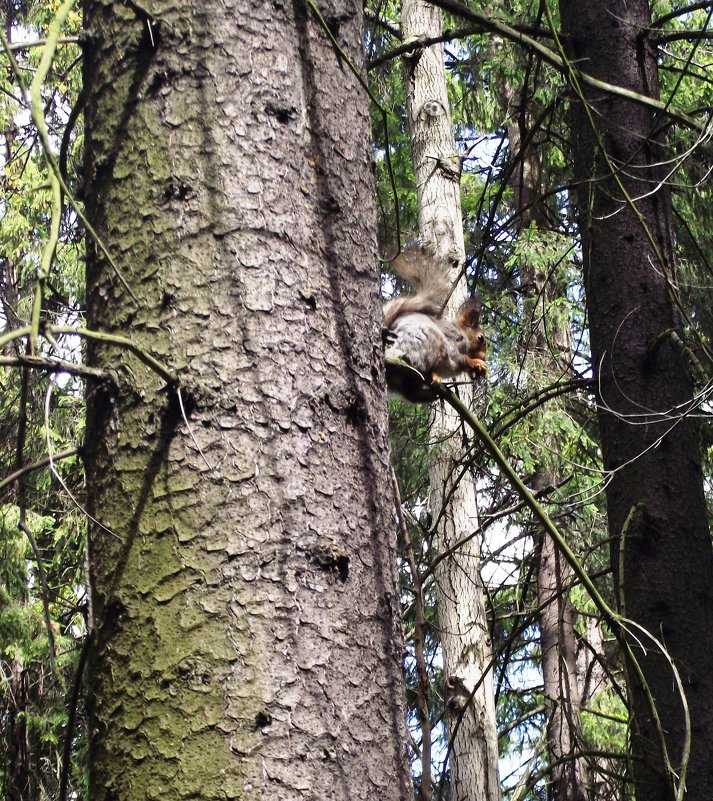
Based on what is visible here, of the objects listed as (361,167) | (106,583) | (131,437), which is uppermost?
(361,167)

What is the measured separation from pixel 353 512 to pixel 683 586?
81.4 inches

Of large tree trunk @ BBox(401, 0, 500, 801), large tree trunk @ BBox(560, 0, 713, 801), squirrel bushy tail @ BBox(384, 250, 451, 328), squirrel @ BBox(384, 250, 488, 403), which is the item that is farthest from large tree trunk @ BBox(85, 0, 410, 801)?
large tree trunk @ BBox(401, 0, 500, 801)

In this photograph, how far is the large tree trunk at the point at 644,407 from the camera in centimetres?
294

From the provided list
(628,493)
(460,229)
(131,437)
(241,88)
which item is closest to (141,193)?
(241,88)

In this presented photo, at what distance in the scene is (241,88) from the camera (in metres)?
1.41

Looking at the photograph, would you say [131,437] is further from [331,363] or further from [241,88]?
[241,88]

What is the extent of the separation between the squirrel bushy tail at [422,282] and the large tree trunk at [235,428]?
3.45m

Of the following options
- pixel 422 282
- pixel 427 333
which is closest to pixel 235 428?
pixel 427 333

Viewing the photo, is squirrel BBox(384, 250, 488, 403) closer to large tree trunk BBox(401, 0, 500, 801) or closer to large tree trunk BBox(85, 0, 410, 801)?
large tree trunk BBox(401, 0, 500, 801)

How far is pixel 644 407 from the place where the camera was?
3186mm

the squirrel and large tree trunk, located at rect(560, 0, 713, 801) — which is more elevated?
the squirrel

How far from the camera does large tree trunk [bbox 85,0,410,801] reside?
3.86 ft

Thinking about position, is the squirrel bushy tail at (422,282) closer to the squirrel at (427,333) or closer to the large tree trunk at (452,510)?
the squirrel at (427,333)

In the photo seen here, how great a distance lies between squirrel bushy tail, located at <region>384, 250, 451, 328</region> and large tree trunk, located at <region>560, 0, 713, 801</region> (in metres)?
1.46
